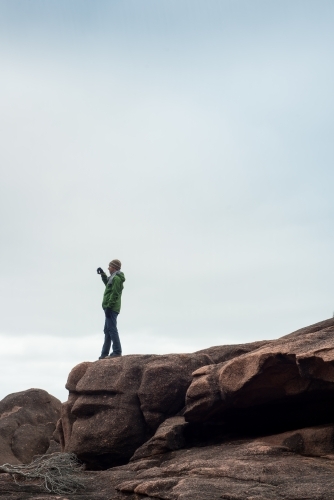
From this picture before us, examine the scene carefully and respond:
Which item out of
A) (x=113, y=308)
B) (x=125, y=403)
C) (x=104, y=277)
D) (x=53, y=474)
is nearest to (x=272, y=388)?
(x=125, y=403)

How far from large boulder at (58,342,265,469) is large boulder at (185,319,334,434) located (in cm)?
180

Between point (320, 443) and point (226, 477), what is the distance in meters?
3.41

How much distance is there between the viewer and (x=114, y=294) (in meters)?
26.3

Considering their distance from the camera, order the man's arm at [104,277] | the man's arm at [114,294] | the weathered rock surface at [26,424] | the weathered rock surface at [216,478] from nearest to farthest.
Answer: the weathered rock surface at [216,478] → the man's arm at [114,294] → the man's arm at [104,277] → the weathered rock surface at [26,424]

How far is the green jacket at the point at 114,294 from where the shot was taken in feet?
86.2

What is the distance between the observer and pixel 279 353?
742 inches

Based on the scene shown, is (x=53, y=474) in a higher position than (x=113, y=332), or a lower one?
lower

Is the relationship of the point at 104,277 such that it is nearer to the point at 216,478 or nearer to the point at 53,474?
the point at 53,474

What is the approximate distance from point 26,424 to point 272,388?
594 inches

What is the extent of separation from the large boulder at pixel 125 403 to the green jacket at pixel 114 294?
2437mm

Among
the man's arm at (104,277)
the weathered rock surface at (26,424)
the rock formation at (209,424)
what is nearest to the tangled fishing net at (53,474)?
the rock formation at (209,424)

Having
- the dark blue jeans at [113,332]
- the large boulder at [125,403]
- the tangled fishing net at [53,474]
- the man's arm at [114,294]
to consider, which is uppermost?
the man's arm at [114,294]

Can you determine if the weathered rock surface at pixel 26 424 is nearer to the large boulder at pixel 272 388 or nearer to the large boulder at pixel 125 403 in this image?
the large boulder at pixel 125 403

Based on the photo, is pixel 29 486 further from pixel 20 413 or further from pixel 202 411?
pixel 20 413
